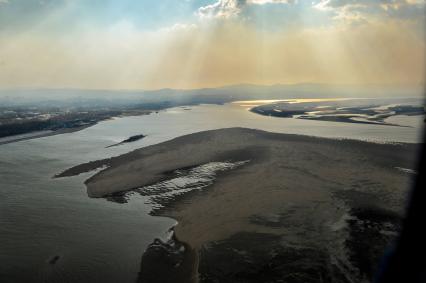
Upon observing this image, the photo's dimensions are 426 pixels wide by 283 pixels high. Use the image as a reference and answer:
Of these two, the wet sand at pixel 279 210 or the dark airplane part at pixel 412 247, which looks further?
the wet sand at pixel 279 210

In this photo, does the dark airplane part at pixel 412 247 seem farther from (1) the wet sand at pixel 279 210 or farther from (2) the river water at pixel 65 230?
(2) the river water at pixel 65 230

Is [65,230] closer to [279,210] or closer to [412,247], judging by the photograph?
[279,210]

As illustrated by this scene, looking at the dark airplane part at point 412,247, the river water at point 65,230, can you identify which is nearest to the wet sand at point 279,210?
the river water at point 65,230

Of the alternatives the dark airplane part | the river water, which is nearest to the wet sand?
the river water

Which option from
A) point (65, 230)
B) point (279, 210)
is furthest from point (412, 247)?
point (65, 230)

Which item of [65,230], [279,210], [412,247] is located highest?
[412,247]

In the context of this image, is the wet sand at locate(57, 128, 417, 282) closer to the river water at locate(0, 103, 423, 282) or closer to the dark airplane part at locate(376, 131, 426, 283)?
the river water at locate(0, 103, 423, 282)

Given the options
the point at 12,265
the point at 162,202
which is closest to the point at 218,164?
the point at 162,202

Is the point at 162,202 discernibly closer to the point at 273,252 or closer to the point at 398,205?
the point at 273,252
